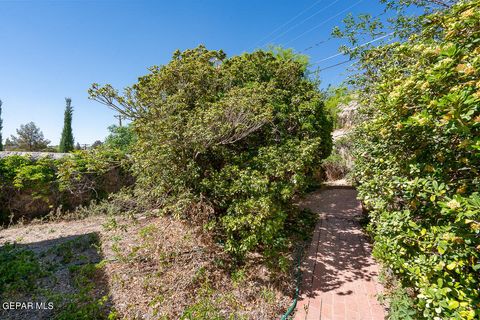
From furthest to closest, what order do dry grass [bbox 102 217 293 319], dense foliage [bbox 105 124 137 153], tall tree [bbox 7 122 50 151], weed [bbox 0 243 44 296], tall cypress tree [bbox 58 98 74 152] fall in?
tall tree [bbox 7 122 50 151]
tall cypress tree [bbox 58 98 74 152]
dense foliage [bbox 105 124 137 153]
weed [bbox 0 243 44 296]
dry grass [bbox 102 217 293 319]

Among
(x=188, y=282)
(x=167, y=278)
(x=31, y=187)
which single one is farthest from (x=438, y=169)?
(x=31, y=187)

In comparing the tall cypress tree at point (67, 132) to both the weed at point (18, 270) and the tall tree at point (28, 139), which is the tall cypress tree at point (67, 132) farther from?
the weed at point (18, 270)

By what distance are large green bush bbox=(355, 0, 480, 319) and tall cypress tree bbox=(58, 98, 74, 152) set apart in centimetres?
2572

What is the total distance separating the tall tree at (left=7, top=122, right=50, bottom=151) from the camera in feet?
79.5

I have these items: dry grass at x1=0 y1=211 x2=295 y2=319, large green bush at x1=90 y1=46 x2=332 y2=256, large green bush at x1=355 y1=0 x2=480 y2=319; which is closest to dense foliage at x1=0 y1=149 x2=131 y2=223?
dry grass at x1=0 y1=211 x2=295 y2=319

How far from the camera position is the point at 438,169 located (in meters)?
2.26

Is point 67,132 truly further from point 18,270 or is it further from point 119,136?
point 18,270

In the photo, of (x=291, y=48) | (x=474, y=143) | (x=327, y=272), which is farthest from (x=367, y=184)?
(x=291, y=48)

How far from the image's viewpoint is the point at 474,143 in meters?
1.69

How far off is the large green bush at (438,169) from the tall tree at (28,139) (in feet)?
105

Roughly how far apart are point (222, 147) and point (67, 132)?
77.6 ft

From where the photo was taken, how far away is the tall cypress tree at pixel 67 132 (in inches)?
834

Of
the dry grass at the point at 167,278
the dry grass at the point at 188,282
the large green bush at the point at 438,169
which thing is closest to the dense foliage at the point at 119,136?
the dry grass at the point at 167,278

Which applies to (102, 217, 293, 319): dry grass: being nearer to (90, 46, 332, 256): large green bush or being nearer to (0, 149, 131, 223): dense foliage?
(90, 46, 332, 256): large green bush
